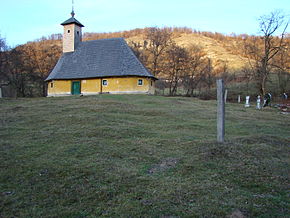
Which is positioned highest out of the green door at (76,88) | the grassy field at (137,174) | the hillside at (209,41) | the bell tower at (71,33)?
the hillside at (209,41)

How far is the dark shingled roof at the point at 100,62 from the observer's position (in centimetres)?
→ 2559

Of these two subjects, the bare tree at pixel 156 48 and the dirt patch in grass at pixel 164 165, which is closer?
the dirt patch in grass at pixel 164 165

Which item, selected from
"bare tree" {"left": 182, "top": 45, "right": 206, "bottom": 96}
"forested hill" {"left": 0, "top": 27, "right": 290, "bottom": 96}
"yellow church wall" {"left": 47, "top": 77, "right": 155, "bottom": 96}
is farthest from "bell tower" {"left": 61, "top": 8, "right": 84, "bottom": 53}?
"bare tree" {"left": 182, "top": 45, "right": 206, "bottom": 96}

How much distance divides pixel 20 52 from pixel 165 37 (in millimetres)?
22620

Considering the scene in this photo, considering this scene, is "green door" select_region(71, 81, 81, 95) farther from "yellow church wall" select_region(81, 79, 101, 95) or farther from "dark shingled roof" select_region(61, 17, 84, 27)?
"dark shingled roof" select_region(61, 17, 84, 27)

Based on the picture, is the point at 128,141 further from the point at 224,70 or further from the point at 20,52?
the point at 224,70

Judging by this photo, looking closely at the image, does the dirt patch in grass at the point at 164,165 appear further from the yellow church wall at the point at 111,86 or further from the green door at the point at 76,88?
the green door at the point at 76,88

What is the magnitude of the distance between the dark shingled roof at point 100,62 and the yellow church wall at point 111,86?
0.63 meters

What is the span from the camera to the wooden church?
2536 centimetres

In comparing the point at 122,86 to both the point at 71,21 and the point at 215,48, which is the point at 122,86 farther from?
the point at 215,48

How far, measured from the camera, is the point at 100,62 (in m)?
27.0

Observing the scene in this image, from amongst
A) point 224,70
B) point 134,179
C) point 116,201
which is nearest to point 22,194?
point 116,201

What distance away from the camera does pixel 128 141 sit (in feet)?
26.3

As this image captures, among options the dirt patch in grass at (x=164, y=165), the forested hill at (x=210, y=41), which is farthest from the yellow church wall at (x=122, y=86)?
the forested hill at (x=210, y=41)
